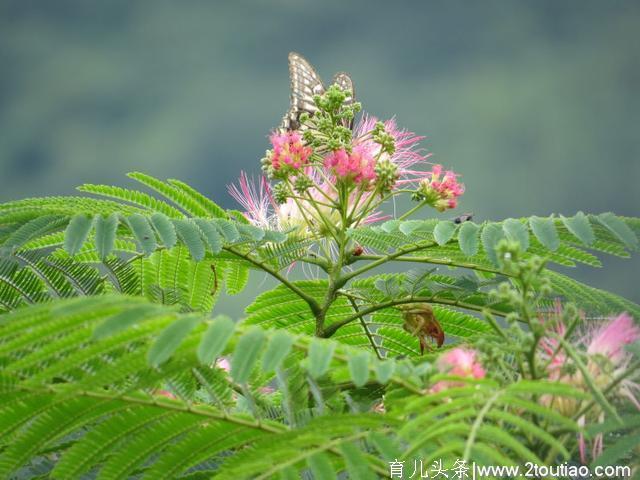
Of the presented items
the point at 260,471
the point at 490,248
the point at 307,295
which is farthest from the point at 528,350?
the point at 307,295

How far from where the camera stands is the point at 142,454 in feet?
7.80

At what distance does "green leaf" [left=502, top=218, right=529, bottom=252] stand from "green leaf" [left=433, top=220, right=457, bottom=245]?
157 mm

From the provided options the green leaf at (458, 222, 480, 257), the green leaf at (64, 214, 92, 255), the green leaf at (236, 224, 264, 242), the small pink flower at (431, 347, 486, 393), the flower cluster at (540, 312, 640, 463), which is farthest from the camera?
the green leaf at (236, 224, 264, 242)

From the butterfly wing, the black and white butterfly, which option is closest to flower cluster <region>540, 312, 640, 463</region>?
the black and white butterfly

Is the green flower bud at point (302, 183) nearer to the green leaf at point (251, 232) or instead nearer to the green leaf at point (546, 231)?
the green leaf at point (251, 232)

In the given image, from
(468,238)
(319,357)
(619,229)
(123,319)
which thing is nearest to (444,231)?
(468,238)

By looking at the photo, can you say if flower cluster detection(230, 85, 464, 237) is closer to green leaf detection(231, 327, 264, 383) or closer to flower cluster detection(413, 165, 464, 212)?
flower cluster detection(413, 165, 464, 212)

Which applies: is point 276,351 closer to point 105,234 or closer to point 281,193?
point 105,234

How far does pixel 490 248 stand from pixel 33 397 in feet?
3.94

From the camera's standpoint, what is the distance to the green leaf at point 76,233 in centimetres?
264

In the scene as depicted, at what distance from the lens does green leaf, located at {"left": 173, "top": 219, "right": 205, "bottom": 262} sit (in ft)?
9.30

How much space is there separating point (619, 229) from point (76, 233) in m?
1.36

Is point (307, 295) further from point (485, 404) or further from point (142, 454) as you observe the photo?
point (485, 404)

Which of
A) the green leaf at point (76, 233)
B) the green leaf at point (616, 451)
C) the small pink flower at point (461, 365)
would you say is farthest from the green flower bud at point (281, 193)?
the green leaf at point (616, 451)
